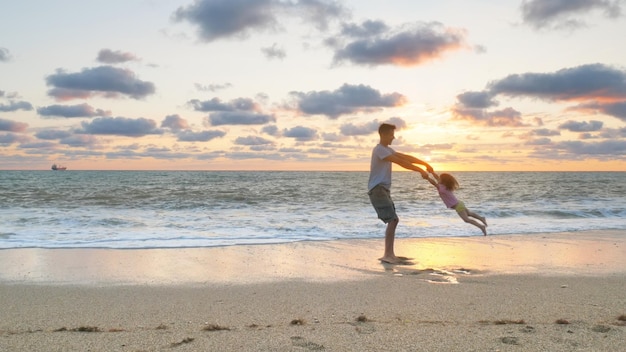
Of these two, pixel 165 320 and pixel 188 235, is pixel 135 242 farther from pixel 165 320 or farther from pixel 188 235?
pixel 165 320

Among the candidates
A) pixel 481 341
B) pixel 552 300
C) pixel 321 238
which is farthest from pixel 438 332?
pixel 321 238

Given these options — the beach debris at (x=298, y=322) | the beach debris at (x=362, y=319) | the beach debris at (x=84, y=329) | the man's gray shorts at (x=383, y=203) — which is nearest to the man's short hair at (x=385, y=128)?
the man's gray shorts at (x=383, y=203)

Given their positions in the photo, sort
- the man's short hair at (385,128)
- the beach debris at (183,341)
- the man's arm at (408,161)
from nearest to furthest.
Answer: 1. the beach debris at (183,341)
2. the man's arm at (408,161)
3. the man's short hair at (385,128)

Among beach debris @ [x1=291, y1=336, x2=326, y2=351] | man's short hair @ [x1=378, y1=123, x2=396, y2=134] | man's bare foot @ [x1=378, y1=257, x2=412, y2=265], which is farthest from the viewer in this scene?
man's short hair @ [x1=378, y1=123, x2=396, y2=134]

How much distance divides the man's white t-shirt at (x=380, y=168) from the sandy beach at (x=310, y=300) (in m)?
1.19

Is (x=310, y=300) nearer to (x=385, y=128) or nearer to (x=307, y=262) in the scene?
(x=307, y=262)

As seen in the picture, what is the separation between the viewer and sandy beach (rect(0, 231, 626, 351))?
367cm

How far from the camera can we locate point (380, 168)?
24.9 feet

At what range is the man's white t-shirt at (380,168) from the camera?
744 centimetres

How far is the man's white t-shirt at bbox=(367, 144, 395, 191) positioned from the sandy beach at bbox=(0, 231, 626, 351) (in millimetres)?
1188

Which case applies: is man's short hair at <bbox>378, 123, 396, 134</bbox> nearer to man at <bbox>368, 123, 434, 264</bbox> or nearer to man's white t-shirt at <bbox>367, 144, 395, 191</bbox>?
man at <bbox>368, 123, 434, 264</bbox>

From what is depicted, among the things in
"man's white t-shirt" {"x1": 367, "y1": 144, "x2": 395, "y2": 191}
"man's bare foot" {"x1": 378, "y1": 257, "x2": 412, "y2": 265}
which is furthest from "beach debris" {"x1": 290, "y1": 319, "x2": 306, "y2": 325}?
"man's white t-shirt" {"x1": 367, "y1": 144, "x2": 395, "y2": 191}

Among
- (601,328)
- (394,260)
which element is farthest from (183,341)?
(394,260)

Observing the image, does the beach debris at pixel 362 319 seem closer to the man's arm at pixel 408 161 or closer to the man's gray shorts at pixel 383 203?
the man's arm at pixel 408 161
